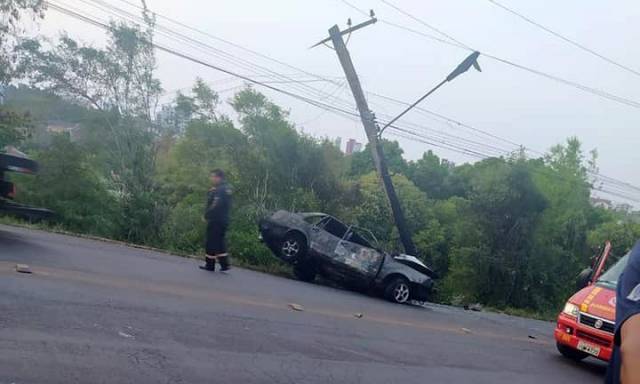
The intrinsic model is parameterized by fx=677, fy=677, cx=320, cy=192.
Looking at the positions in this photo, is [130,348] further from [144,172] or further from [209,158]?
[209,158]

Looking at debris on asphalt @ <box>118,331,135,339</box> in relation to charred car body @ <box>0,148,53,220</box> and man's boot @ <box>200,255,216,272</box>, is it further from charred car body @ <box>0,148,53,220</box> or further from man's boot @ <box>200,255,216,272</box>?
man's boot @ <box>200,255,216,272</box>

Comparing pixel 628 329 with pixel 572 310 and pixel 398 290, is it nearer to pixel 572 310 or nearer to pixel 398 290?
pixel 572 310

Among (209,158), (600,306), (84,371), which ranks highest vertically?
(209,158)

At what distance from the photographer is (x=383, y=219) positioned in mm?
25953

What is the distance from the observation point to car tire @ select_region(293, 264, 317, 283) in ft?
53.1

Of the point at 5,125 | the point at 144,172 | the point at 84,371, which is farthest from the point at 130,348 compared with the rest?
the point at 144,172

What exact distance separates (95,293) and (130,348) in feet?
7.35

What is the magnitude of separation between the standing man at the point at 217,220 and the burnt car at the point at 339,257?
127 inches

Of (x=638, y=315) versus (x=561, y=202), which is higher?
(x=561, y=202)

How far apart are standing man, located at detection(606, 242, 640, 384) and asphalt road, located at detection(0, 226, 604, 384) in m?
4.30

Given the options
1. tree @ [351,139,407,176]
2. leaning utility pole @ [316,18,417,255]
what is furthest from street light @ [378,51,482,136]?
tree @ [351,139,407,176]

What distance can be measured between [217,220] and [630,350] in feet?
37.6

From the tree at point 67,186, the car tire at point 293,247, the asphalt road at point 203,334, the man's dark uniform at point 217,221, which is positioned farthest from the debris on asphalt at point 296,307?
the tree at point 67,186

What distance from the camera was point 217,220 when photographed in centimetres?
1272
